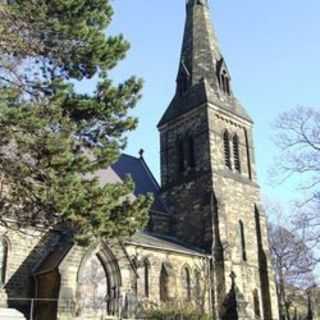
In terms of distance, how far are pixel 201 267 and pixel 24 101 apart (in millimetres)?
17867

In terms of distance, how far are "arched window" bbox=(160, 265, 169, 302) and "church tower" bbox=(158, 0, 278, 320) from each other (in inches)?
118

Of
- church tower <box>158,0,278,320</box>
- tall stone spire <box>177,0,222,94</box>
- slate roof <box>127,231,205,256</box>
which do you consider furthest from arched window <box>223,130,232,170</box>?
slate roof <box>127,231,205,256</box>

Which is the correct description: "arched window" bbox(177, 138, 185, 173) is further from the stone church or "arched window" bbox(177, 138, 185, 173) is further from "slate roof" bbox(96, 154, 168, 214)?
"slate roof" bbox(96, 154, 168, 214)

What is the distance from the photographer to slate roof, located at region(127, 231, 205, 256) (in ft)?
82.2

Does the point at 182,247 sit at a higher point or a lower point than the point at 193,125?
lower

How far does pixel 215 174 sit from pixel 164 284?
25.6ft

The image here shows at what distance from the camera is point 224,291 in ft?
86.7

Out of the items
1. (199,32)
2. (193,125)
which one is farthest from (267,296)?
(199,32)

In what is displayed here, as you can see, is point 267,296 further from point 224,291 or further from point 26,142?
point 26,142

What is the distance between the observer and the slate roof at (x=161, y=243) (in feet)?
82.2

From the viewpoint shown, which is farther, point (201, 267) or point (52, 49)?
point (201, 267)

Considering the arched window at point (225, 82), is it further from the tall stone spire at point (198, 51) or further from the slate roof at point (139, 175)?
the slate roof at point (139, 175)

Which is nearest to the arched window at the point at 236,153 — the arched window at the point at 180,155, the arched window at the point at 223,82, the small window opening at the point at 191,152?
the small window opening at the point at 191,152

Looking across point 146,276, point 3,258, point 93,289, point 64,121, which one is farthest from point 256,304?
point 64,121
